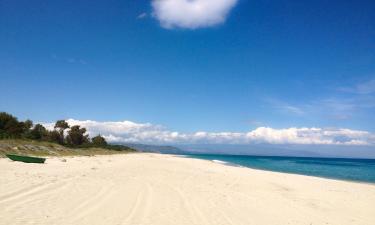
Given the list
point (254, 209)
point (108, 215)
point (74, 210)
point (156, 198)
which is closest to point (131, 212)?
point (108, 215)

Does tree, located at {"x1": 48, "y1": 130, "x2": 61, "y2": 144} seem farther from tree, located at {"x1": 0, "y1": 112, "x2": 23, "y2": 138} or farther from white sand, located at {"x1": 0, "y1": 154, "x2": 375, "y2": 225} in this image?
white sand, located at {"x1": 0, "y1": 154, "x2": 375, "y2": 225}

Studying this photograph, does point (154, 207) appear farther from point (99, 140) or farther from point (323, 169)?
point (99, 140)

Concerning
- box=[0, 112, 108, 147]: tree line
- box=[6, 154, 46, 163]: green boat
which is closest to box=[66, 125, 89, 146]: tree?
box=[0, 112, 108, 147]: tree line

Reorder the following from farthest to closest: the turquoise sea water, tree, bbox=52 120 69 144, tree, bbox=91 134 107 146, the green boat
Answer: tree, bbox=91 134 107 146 → tree, bbox=52 120 69 144 → the turquoise sea water → the green boat

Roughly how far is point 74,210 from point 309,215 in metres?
8.42

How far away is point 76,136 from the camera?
297ft

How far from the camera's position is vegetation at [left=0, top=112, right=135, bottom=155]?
68.3 metres

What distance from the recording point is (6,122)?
230ft

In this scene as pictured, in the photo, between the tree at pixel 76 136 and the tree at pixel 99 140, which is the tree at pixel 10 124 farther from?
the tree at pixel 99 140

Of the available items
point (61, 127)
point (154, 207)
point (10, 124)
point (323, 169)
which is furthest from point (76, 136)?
point (154, 207)

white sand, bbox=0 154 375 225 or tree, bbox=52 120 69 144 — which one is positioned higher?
tree, bbox=52 120 69 144

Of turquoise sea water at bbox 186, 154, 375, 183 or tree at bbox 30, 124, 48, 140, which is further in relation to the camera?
tree at bbox 30, 124, 48, 140

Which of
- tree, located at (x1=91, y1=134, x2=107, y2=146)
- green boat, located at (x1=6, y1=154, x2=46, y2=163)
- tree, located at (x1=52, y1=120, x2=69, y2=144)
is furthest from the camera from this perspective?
tree, located at (x1=91, y1=134, x2=107, y2=146)

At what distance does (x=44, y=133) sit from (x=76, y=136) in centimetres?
1169
